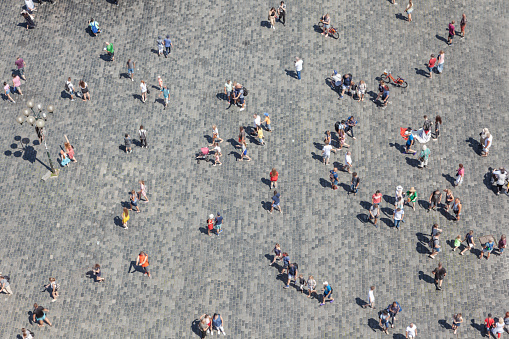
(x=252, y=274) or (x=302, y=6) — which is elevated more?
(x=302, y=6)

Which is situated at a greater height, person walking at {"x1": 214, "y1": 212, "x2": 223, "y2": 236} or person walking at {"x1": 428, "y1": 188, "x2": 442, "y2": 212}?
person walking at {"x1": 428, "y1": 188, "x2": 442, "y2": 212}

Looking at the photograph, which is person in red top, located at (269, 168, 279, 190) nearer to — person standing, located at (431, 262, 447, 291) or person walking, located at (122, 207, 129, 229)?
person walking, located at (122, 207, 129, 229)

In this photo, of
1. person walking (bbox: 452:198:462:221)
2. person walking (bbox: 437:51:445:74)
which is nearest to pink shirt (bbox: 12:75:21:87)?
person walking (bbox: 437:51:445:74)

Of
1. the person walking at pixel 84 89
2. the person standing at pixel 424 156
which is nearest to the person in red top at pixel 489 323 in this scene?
the person standing at pixel 424 156

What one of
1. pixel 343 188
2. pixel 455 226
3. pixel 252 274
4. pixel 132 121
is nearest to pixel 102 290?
pixel 252 274

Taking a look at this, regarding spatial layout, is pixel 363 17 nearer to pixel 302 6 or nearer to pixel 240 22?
pixel 302 6

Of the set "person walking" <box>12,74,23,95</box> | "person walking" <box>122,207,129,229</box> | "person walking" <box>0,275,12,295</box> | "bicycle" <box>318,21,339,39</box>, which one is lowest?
"person walking" <box>0,275,12,295</box>

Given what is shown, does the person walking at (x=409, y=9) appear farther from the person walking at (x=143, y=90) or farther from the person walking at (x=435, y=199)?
the person walking at (x=143, y=90)
